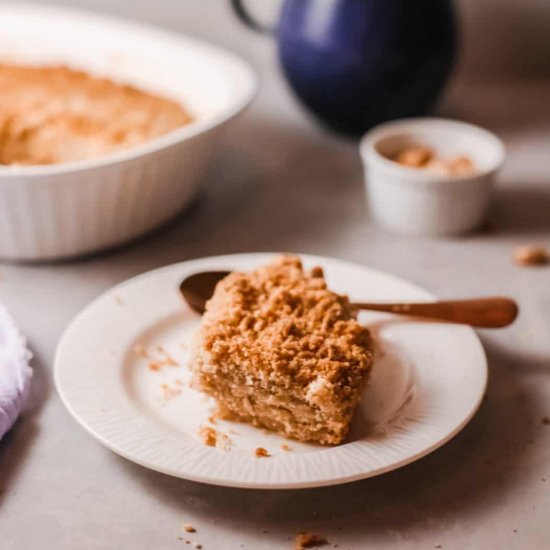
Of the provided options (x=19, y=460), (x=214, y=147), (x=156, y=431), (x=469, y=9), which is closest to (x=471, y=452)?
(x=156, y=431)

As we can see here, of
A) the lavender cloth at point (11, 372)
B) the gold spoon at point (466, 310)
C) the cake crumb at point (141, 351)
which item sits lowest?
the lavender cloth at point (11, 372)

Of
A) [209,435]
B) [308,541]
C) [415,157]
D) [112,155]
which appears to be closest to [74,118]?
[112,155]

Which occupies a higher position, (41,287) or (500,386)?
(500,386)

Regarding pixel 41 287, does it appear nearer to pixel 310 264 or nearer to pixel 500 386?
pixel 310 264

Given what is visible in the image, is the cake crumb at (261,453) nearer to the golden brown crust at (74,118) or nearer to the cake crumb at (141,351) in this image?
the cake crumb at (141,351)

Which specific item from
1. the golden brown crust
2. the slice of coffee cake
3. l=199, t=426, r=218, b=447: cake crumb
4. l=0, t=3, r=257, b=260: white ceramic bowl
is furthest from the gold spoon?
the golden brown crust

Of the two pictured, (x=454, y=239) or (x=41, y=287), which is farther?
(x=454, y=239)

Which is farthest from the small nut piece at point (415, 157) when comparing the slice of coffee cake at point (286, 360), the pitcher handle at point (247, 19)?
the slice of coffee cake at point (286, 360)

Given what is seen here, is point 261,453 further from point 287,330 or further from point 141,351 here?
point 141,351

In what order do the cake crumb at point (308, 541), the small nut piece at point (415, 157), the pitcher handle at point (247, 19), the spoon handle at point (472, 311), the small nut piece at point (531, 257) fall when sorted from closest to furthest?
the cake crumb at point (308, 541), the spoon handle at point (472, 311), the small nut piece at point (531, 257), the small nut piece at point (415, 157), the pitcher handle at point (247, 19)
